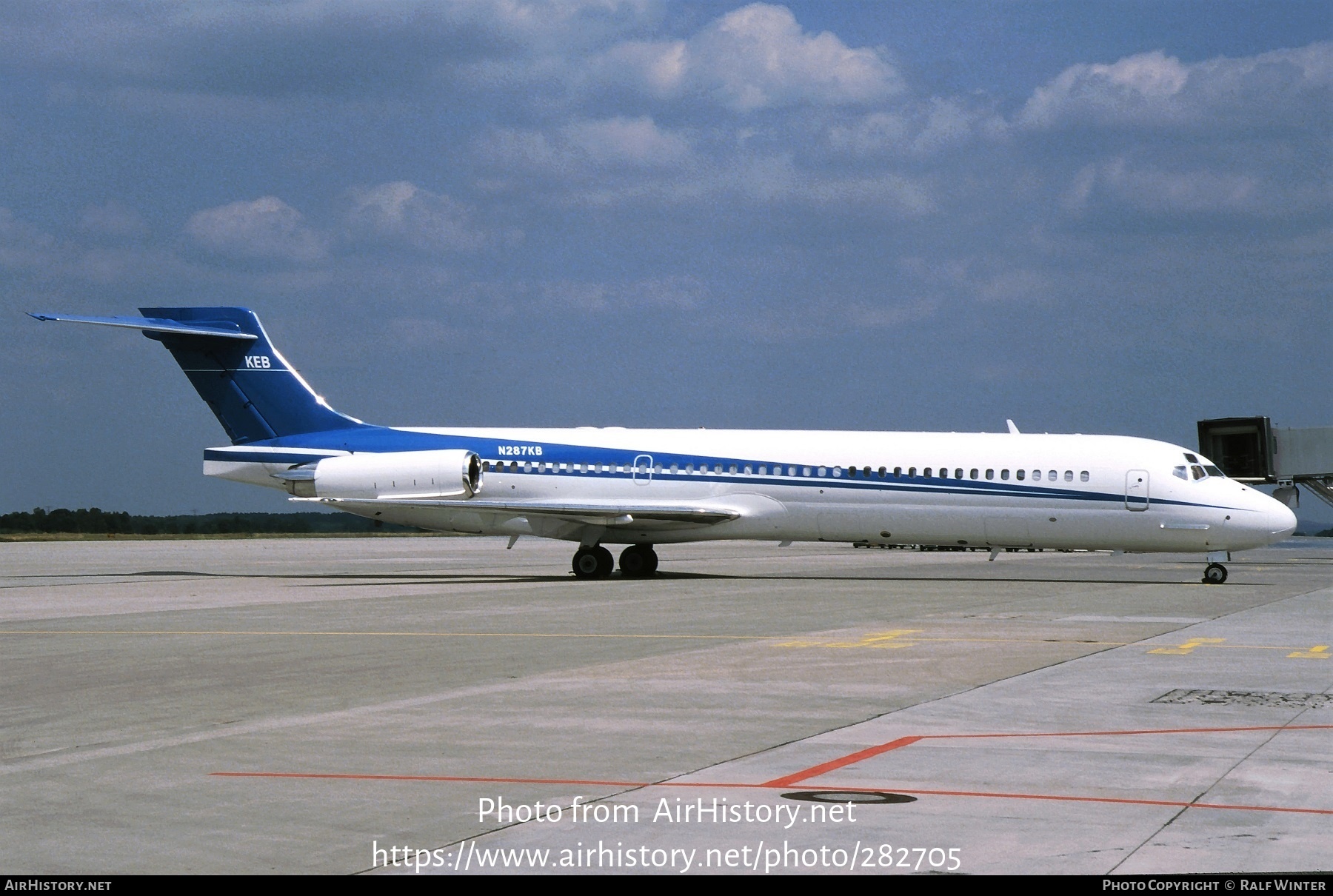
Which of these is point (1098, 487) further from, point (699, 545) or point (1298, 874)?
point (699, 545)

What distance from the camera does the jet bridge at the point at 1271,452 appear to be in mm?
58406

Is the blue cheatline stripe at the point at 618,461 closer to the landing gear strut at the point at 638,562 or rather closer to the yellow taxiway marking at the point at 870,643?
the landing gear strut at the point at 638,562

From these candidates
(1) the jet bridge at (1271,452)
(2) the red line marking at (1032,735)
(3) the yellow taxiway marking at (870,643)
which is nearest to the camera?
(2) the red line marking at (1032,735)

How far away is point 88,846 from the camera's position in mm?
7547

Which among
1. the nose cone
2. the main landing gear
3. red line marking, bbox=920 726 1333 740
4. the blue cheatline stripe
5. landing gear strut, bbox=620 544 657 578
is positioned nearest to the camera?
red line marking, bbox=920 726 1333 740

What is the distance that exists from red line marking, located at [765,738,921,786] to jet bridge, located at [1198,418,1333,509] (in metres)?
51.2

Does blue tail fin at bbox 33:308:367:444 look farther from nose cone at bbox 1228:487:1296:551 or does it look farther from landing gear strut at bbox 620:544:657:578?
nose cone at bbox 1228:487:1296:551

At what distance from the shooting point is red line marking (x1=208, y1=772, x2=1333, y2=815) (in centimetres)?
843

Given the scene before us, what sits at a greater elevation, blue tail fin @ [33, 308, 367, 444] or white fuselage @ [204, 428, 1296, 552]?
blue tail fin @ [33, 308, 367, 444]

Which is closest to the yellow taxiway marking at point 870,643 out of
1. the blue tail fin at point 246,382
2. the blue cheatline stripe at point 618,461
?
the blue cheatline stripe at point 618,461

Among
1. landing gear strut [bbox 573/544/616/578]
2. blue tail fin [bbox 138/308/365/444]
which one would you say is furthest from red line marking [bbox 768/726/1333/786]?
blue tail fin [bbox 138/308/365/444]

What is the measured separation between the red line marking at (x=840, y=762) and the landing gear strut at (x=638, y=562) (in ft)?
85.7

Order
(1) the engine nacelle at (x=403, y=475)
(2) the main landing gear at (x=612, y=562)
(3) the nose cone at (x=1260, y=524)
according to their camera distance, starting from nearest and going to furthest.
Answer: (3) the nose cone at (x=1260, y=524) → (1) the engine nacelle at (x=403, y=475) → (2) the main landing gear at (x=612, y=562)
